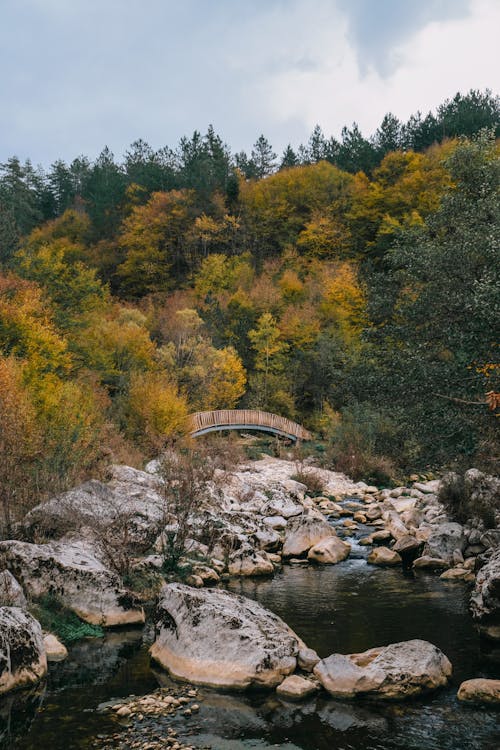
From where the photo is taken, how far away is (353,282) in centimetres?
4506

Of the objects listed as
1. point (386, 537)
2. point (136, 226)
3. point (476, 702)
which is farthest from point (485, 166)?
point (136, 226)


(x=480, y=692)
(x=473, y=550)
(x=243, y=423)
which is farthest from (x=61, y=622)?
(x=243, y=423)

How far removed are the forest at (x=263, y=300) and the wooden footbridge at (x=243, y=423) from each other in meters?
1.77

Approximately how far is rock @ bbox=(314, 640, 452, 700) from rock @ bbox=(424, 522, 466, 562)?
6248 millimetres

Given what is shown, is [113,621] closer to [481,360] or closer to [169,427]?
[481,360]

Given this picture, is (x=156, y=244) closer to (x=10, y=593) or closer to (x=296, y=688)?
(x=10, y=593)

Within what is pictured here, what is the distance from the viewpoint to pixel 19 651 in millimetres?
8055

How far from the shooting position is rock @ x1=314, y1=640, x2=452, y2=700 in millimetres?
7641

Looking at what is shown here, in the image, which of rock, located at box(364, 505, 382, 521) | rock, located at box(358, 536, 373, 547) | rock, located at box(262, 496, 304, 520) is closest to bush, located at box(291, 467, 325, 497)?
rock, located at box(364, 505, 382, 521)

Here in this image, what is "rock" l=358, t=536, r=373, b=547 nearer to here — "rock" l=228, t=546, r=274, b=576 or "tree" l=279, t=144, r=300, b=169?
"rock" l=228, t=546, r=274, b=576

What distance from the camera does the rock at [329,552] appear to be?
1443cm

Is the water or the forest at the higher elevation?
the forest

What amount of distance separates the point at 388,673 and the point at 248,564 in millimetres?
6095

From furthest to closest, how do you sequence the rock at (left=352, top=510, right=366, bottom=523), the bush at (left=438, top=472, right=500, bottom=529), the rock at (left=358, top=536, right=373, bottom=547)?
1. the rock at (left=352, top=510, right=366, bottom=523)
2. the rock at (left=358, top=536, right=373, bottom=547)
3. the bush at (left=438, top=472, right=500, bottom=529)
